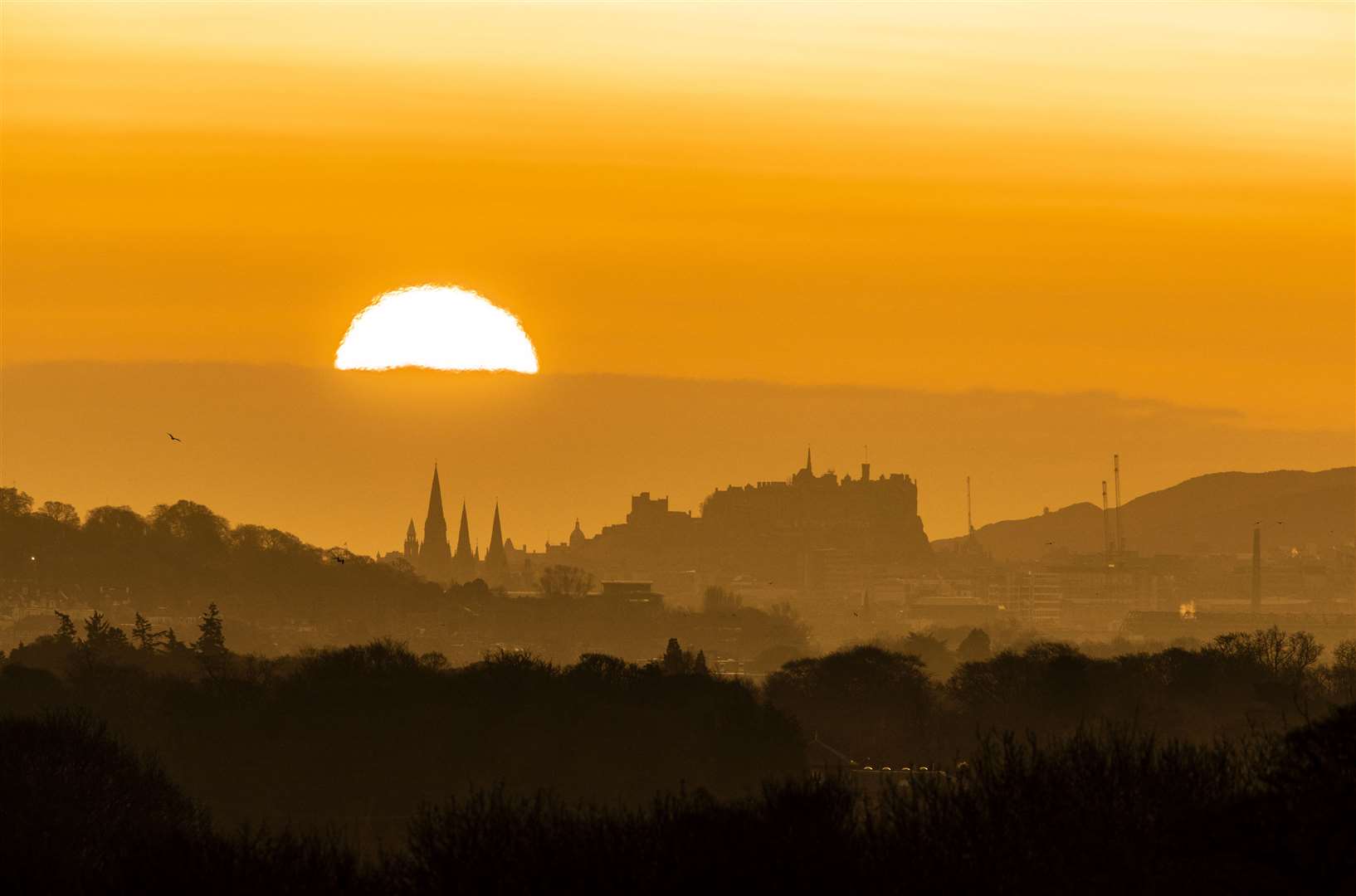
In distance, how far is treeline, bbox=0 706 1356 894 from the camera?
5881 centimetres

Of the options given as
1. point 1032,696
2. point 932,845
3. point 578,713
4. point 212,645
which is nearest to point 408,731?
point 578,713

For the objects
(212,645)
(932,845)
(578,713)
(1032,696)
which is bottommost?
(932,845)

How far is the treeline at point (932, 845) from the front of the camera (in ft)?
193

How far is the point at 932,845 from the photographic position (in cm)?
6562

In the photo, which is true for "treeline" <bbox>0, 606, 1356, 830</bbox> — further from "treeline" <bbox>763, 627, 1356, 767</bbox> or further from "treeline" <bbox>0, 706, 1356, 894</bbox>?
"treeline" <bbox>0, 706, 1356, 894</bbox>

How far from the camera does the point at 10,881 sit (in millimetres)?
69188

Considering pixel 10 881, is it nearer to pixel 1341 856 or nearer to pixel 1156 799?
pixel 1156 799

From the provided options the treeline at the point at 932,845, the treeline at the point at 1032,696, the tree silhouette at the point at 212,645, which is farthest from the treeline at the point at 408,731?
the treeline at the point at 932,845

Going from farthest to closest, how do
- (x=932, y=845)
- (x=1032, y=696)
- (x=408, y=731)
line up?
1. (x=1032, y=696)
2. (x=408, y=731)
3. (x=932, y=845)

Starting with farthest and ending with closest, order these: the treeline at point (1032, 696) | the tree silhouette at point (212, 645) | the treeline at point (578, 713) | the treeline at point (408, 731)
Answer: the tree silhouette at point (212, 645)
the treeline at point (1032, 696)
the treeline at point (578, 713)
the treeline at point (408, 731)

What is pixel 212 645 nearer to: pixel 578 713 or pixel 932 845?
pixel 578 713

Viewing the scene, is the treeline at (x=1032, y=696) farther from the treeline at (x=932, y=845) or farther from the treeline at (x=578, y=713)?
the treeline at (x=932, y=845)

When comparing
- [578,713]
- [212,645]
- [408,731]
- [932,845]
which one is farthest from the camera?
[212,645]

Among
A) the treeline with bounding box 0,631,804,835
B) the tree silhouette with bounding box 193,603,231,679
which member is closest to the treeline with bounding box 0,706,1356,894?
the treeline with bounding box 0,631,804,835
